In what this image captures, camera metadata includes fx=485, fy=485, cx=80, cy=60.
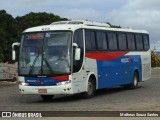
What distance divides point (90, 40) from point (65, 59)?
2.34 m

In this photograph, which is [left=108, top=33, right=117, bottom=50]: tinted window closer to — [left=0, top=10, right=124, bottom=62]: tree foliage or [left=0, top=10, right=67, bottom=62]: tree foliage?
[left=0, top=10, right=124, bottom=62]: tree foliage

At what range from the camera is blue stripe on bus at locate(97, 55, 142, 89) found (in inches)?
883

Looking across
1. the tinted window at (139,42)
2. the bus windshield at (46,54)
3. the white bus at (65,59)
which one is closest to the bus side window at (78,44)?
the white bus at (65,59)

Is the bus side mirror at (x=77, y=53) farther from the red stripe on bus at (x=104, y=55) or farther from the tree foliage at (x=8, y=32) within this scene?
the tree foliage at (x=8, y=32)

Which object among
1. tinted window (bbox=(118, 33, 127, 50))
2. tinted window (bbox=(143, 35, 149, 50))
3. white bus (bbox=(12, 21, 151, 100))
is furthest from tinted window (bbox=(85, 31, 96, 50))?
tinted window (bbox=(143, 35, 149, 50))

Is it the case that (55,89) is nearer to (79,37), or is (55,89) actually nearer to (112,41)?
(79,37)

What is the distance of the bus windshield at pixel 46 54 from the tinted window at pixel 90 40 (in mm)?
1371

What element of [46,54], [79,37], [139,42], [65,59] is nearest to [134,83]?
[139,42]

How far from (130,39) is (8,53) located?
68.4 ft

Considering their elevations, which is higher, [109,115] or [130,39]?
[130,39]

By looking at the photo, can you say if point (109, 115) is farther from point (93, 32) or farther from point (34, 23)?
point (34, 23)

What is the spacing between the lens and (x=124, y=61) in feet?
83.0

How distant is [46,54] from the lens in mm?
19531

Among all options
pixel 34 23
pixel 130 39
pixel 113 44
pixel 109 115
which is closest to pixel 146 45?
pixel 130 39
